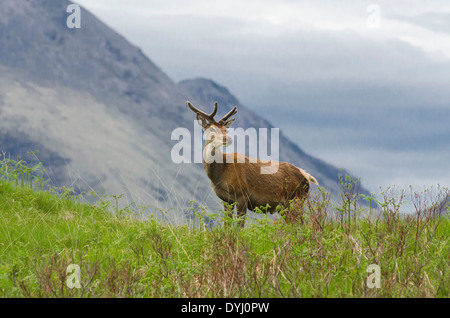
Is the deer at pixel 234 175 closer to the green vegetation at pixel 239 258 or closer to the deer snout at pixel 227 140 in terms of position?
the deer snout at pixel 227 140

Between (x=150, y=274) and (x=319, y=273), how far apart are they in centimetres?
168

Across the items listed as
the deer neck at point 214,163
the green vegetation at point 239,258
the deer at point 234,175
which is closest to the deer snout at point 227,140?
the deer at point 234,175

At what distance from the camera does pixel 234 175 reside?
37.5 ft

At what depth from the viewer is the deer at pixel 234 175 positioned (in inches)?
446

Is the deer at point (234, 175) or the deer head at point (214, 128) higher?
the deer head at point (214, 128)

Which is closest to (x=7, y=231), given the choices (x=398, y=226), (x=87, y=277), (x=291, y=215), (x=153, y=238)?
(x=153, y=238)

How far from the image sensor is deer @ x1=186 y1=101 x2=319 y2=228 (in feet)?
37.2

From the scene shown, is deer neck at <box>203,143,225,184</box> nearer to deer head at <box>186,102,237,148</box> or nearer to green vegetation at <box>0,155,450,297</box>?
deer head at <box>186,102,237,148</box>

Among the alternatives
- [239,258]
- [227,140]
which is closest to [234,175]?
[227,140]

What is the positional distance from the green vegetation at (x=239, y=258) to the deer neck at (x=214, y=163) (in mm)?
2423

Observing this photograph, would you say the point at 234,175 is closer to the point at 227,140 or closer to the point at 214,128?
the point at 227,140

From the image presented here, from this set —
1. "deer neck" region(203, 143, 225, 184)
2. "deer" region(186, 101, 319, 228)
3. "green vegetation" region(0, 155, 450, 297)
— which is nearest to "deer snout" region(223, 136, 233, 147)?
"deer" region(186, 101, 319, 228)
